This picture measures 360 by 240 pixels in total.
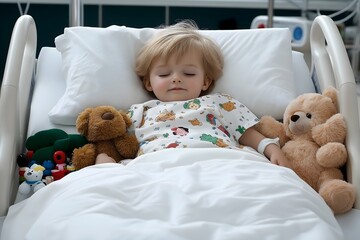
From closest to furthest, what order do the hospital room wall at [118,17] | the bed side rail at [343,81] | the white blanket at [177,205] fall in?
the white blanket at [177,205], the bed side rail at [343,81], the hospital room wall at [118,17]

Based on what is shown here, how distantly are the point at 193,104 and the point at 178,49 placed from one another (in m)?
0.18

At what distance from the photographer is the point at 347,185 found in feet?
4.56

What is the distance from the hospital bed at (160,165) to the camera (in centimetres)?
111

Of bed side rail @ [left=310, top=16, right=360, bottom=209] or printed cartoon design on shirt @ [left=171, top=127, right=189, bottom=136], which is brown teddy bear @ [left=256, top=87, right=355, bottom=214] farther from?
printed cartoon design on shirt @ [left=171, top=127, right=189, bottom=136]

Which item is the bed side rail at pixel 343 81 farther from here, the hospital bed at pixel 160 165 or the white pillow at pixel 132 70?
the white pillow at pixel 132 70

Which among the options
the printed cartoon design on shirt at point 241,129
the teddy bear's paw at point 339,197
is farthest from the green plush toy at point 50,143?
the teddy bear's paw at point 339,197

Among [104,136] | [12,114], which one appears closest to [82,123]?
[104,136]

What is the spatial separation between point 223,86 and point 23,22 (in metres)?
0.66

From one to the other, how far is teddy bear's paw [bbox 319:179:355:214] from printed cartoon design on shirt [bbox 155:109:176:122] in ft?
1.61

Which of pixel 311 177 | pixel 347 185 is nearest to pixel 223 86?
pixel 311 177

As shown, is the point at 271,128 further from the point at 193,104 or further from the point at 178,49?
the point at 178,49

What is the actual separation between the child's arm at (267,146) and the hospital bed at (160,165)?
0.10m

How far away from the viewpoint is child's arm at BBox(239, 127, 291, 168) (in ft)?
5.14

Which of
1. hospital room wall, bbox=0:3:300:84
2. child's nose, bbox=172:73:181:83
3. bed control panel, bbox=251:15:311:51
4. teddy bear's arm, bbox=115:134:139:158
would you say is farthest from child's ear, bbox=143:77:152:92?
hospital room wall, bbox=0:3:300:84
